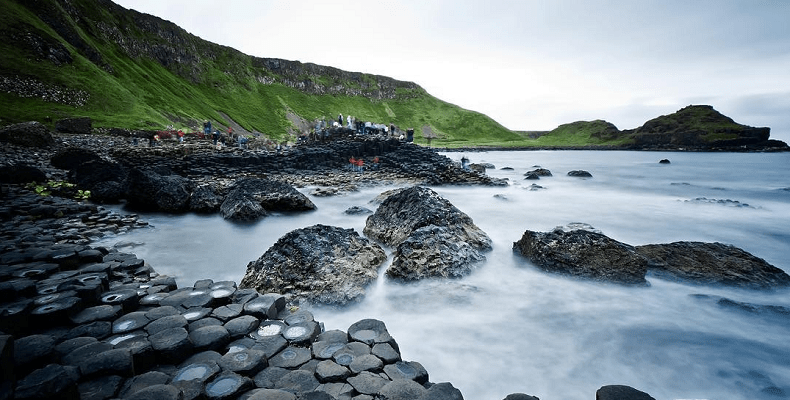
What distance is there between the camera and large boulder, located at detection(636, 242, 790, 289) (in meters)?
7.73

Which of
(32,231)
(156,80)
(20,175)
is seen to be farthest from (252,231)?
(156,80)

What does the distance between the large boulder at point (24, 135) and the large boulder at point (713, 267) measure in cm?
3649

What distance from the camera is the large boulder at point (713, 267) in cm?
773

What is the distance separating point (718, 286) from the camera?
769 cm

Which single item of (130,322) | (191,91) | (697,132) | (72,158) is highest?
(191,91)

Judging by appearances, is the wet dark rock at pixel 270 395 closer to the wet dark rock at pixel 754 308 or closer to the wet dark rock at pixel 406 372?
the wet dark rock at pixel 406 372

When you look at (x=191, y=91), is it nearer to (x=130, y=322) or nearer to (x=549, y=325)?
(x=130, y=322)

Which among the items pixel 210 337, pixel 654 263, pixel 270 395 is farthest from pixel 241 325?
pixel 654 263

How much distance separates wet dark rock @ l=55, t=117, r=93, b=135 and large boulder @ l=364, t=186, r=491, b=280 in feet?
129

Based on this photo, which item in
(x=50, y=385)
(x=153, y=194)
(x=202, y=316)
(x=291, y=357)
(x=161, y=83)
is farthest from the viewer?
(x=161, y=83)

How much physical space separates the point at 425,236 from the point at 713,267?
7089mm

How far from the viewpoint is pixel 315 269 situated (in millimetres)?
7156

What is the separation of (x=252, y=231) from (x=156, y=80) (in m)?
97.5

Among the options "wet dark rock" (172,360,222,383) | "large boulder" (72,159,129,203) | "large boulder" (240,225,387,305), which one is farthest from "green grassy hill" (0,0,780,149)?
"wet dark rock" (172,360,222,383)
